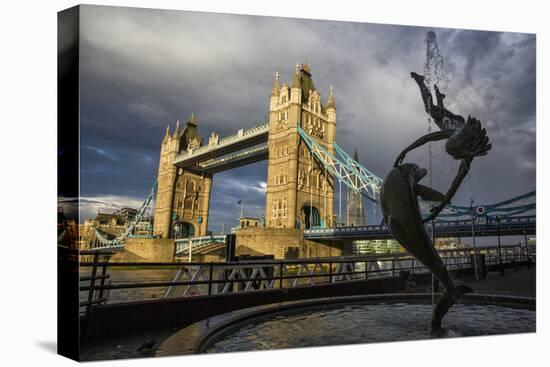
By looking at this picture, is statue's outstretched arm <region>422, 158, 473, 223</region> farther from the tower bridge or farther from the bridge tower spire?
the bridge tower spire

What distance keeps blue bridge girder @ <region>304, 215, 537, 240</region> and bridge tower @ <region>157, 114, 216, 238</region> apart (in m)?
→ 6.04

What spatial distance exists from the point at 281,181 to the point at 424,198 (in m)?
19.0

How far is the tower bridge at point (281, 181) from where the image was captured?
749 inches

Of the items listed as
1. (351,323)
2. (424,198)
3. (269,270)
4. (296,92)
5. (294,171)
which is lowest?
(351,323)

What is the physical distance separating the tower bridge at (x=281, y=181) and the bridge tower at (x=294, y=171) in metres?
0.06

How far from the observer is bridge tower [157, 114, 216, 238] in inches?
797

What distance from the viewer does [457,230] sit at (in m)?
12.4

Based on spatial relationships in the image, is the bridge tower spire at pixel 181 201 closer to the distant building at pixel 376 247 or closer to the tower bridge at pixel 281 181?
the tower bridge at pixel 281 181

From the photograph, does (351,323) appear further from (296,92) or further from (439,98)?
(296,92)

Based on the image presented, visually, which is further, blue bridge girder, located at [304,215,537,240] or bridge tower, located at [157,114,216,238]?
bridge tower, located at [157,114,216,238]

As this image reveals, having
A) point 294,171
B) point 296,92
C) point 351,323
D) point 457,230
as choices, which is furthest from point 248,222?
point 351,323

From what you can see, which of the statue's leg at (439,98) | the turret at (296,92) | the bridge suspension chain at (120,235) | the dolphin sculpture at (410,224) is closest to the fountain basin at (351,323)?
the dolphin sculpture at (410,224)

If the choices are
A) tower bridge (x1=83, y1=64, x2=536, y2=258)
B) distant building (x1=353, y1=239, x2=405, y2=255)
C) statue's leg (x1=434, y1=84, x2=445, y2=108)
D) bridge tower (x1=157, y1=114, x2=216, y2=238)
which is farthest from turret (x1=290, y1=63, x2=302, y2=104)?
distant building (x1=353, y1=239, x2=405, y2=255)

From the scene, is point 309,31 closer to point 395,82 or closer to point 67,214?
point 395,82
